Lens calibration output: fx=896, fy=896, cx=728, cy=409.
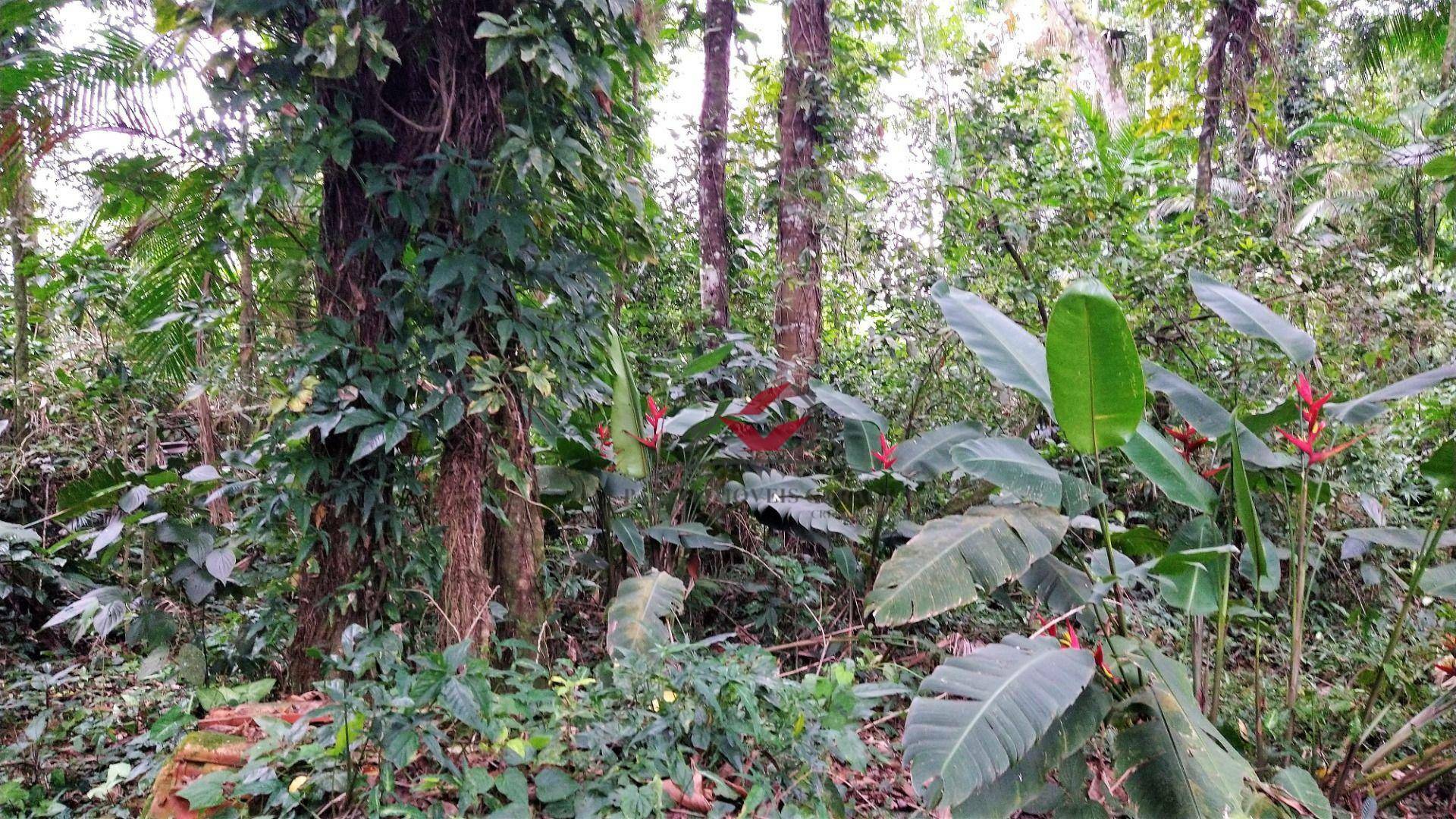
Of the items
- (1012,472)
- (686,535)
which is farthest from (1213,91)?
(686,535)

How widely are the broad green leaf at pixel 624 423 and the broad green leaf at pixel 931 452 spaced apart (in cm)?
118

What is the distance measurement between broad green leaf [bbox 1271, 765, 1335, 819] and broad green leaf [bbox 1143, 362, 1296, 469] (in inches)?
43.4

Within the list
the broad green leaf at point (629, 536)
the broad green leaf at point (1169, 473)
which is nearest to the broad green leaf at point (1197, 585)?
the broad green leaf at point (1169, 473)

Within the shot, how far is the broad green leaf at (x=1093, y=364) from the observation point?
2.90 metres

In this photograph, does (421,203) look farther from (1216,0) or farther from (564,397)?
(1216,0)

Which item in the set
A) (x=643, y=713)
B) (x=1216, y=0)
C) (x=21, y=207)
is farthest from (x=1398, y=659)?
(x=21, y=207)

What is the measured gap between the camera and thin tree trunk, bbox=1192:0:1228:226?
6.70 meters

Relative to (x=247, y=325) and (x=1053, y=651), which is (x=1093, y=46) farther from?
(x=247, y=325)

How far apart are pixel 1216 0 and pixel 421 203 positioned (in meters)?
6.26

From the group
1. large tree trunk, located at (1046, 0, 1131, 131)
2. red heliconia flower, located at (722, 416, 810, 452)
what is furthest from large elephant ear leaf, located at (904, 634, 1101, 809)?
large tree trunk, located at (1046, 0, 1131, 131)

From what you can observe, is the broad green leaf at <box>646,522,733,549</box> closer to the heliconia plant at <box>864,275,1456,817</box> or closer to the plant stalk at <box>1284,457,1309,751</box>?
the heliconia plant at <box>864,275,1456,817</box>

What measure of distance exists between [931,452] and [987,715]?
6.04ft

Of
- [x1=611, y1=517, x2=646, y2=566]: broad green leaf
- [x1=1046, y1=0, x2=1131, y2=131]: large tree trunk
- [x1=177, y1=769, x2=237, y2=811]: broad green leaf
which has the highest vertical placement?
[x1=1046, y1=0, x2=1131, y2=131]: large tree trunk

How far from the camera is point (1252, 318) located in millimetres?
3705
